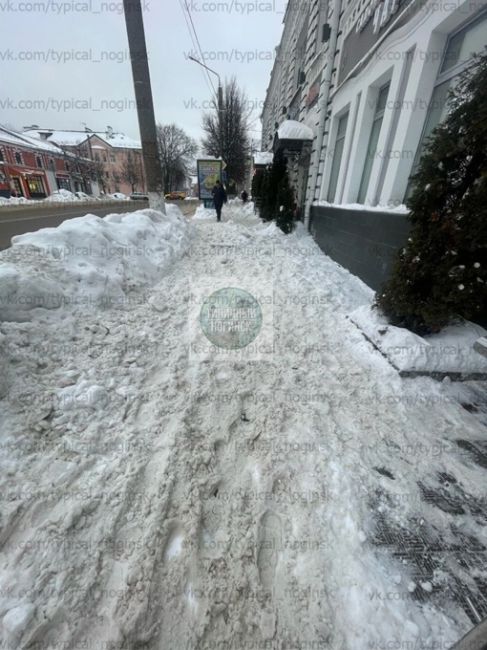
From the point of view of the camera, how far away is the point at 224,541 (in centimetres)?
156

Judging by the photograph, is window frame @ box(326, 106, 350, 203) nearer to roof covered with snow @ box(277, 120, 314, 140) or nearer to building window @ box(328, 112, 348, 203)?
building window @ box(328, 112, 348, 203)

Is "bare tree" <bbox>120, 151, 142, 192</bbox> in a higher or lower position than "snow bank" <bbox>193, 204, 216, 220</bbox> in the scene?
higher

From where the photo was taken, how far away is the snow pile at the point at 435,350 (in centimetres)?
281

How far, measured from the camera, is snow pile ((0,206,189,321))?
286 cm

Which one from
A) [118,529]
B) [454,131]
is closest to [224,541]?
[118,529]

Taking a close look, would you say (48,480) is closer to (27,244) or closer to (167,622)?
(167,622)

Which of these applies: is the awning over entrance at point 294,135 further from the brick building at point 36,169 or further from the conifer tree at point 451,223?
the brick building at point 36,169

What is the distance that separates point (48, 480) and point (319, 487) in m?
1.77

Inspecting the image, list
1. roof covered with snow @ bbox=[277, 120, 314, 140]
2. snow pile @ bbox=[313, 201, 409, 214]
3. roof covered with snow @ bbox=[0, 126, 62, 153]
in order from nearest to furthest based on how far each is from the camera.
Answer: snow pile @ bbox=[313, 201, 409, 214] → roof covered with snow @ bbox=[277, 120, 314, 140] → roof covered with snow @ bbox=[0, 126, 62, 153]

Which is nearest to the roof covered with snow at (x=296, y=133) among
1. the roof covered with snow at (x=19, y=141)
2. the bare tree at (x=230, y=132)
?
the bare tree at (x=230, y=132)

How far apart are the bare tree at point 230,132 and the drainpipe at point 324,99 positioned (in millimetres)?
18380

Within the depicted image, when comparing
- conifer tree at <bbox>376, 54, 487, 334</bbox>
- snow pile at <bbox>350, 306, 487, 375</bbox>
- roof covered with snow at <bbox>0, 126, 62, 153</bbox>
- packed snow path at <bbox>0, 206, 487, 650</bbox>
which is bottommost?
packed snow path at <bbox>0, 206, 487, 650</bbox>

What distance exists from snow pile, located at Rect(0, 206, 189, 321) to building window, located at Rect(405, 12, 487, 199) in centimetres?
429

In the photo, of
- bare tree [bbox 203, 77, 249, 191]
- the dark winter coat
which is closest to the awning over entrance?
the dark winter coat
